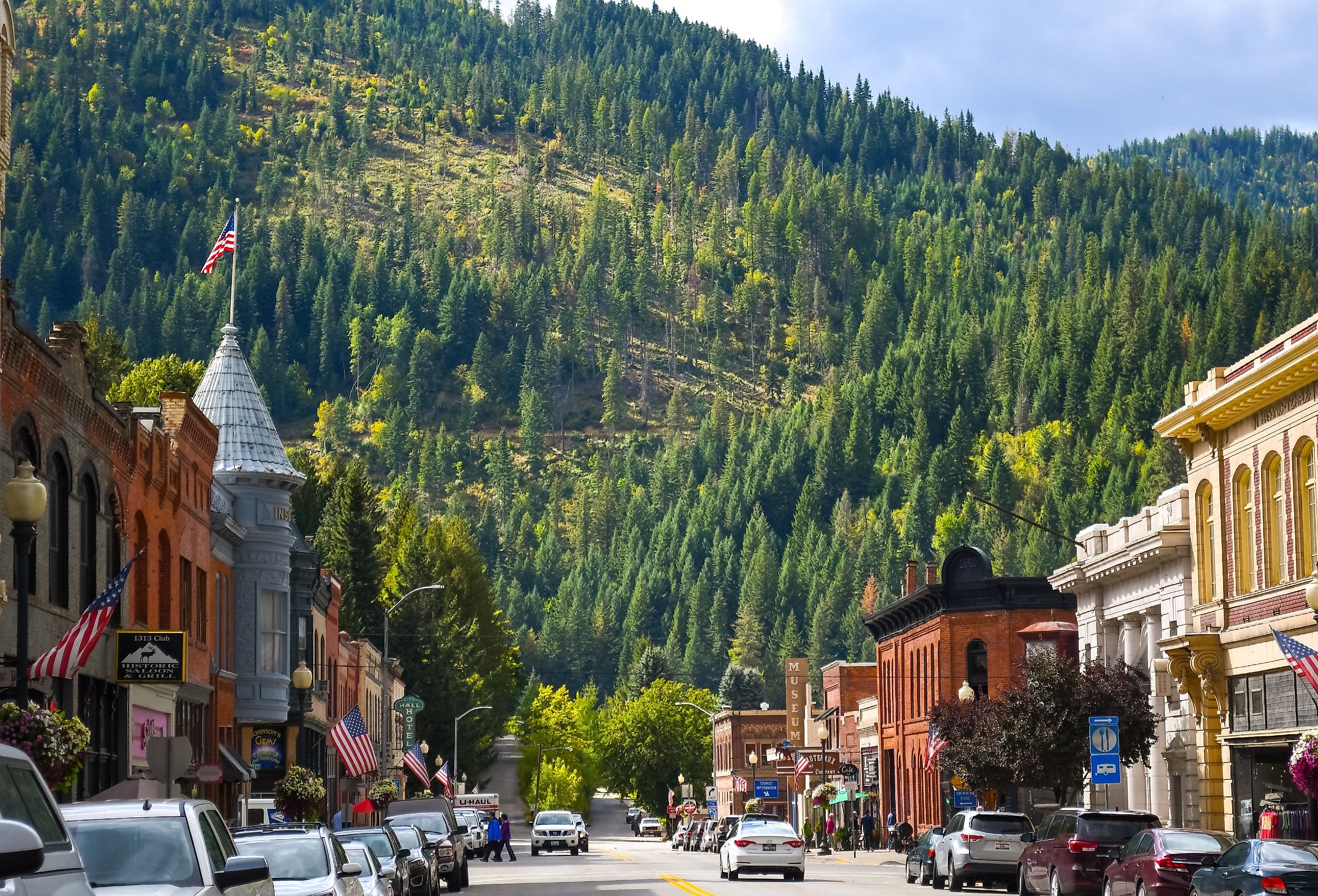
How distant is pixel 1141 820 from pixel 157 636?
1809 centimetres

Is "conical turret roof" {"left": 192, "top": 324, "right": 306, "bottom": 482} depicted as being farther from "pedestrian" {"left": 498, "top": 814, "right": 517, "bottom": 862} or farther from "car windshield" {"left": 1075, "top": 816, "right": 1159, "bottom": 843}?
"car windshield" {"left": 1075, "top": 816, "right": 1159, "bottom": 843}

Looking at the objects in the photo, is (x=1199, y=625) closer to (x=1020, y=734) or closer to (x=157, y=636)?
(x=1020, y=734)

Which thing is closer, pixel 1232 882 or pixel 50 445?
pixel 1232 882

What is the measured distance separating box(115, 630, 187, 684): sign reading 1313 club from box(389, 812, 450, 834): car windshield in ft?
28.1

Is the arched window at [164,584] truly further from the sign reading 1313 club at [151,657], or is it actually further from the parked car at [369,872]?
the parked car at [369,872]

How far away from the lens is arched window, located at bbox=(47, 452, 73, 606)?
1367 inches

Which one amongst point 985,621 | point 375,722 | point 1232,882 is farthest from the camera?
point 375,722

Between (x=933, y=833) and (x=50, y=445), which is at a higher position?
(x=50, y=445)

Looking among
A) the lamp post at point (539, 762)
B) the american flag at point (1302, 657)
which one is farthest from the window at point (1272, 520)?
the lamp post at point (539, 762)

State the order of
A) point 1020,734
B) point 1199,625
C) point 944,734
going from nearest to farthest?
point 1199,625, point 1020,734, point 944,734

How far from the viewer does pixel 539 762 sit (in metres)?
170

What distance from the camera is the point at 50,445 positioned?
112 feet

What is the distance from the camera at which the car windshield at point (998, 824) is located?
138ft

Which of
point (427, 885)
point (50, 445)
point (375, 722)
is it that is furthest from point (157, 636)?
point (375, 722)
